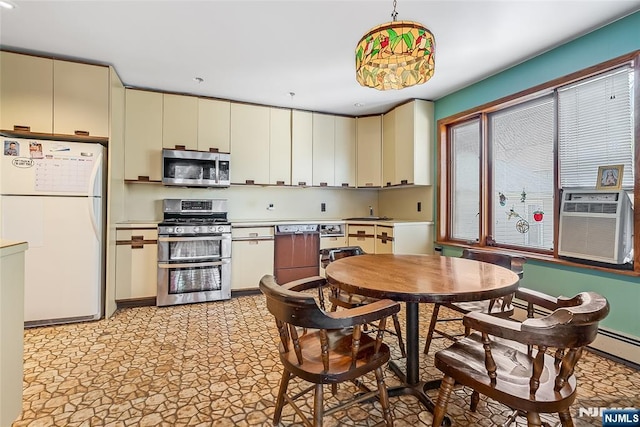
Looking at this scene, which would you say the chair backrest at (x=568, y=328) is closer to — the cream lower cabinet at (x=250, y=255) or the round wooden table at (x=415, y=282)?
the round wooden table at (x=415, y=282)

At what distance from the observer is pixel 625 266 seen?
2.30 meters

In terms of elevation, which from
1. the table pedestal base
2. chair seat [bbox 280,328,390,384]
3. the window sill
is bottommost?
the table pedestal base

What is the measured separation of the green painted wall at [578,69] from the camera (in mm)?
2266

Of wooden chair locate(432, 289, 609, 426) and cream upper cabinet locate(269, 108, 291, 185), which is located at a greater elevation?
cream upper cabinet locate(269, 108, 291, 185)

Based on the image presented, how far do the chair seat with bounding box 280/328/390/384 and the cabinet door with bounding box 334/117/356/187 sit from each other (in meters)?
3.29

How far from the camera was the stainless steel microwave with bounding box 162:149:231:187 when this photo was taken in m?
3.74

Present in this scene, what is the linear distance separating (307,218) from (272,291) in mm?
3548

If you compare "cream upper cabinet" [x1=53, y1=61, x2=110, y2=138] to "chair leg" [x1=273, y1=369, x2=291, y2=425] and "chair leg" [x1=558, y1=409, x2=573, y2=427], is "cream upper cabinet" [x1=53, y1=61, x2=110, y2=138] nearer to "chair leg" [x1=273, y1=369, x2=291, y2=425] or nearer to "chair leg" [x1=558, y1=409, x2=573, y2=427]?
"chair leg" [x1=273, y1=369, x2=291, y2=425]

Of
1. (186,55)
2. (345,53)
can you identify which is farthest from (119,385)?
(345,53)

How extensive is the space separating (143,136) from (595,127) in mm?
4523

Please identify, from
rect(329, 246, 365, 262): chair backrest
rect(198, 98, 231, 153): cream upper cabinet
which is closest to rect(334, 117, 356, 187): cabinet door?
rect(198, 98, 231, 153): cream upper cabinet

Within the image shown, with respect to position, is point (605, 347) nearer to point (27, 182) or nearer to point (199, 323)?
point (199, 323)

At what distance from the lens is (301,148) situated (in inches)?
178

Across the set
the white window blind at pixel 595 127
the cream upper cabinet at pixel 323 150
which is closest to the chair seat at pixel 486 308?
the white window blind at pixel 595 127
